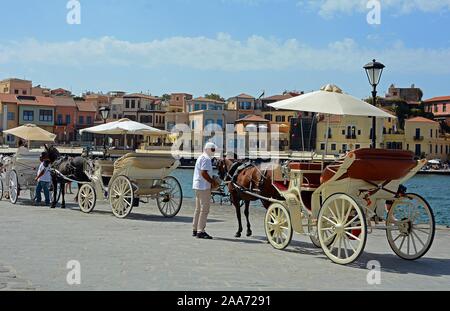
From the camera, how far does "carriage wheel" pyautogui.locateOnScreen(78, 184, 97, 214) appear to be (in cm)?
1709

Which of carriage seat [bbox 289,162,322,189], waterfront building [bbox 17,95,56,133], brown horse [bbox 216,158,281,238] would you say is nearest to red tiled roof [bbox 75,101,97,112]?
waterfront building [bbox 17,95,56,133]

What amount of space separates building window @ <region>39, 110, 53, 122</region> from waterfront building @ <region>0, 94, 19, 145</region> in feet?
14.4

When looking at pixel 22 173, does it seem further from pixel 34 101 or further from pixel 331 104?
pixel 34 101

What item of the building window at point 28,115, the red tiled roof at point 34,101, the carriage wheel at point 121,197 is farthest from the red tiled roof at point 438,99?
the carriage wheel at point 121,197

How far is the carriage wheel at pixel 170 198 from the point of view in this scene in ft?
53.4

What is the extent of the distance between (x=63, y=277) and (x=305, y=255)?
429 cm

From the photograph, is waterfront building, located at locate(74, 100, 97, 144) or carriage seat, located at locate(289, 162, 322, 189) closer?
carriage seat, located at locate(289, 162, 322, 189)

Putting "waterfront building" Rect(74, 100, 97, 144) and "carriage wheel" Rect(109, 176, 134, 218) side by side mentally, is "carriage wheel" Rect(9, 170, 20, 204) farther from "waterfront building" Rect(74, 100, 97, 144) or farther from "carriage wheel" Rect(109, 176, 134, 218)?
"waterfront building" Rect(74, 100, 97, 144)

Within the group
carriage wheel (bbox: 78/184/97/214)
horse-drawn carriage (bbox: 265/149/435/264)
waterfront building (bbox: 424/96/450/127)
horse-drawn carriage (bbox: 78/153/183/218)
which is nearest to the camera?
horse-drawn carriage (bbox: 265/149/435/264)

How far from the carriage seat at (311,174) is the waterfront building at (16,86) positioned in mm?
120881

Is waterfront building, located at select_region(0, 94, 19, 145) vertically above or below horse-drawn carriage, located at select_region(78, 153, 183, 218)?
above

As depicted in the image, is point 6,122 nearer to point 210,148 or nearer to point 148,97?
point 148,97

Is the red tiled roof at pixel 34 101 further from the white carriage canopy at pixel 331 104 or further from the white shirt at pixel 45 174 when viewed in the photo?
the white carriage canopy at pixel 331 104

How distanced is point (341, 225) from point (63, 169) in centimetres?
1147
